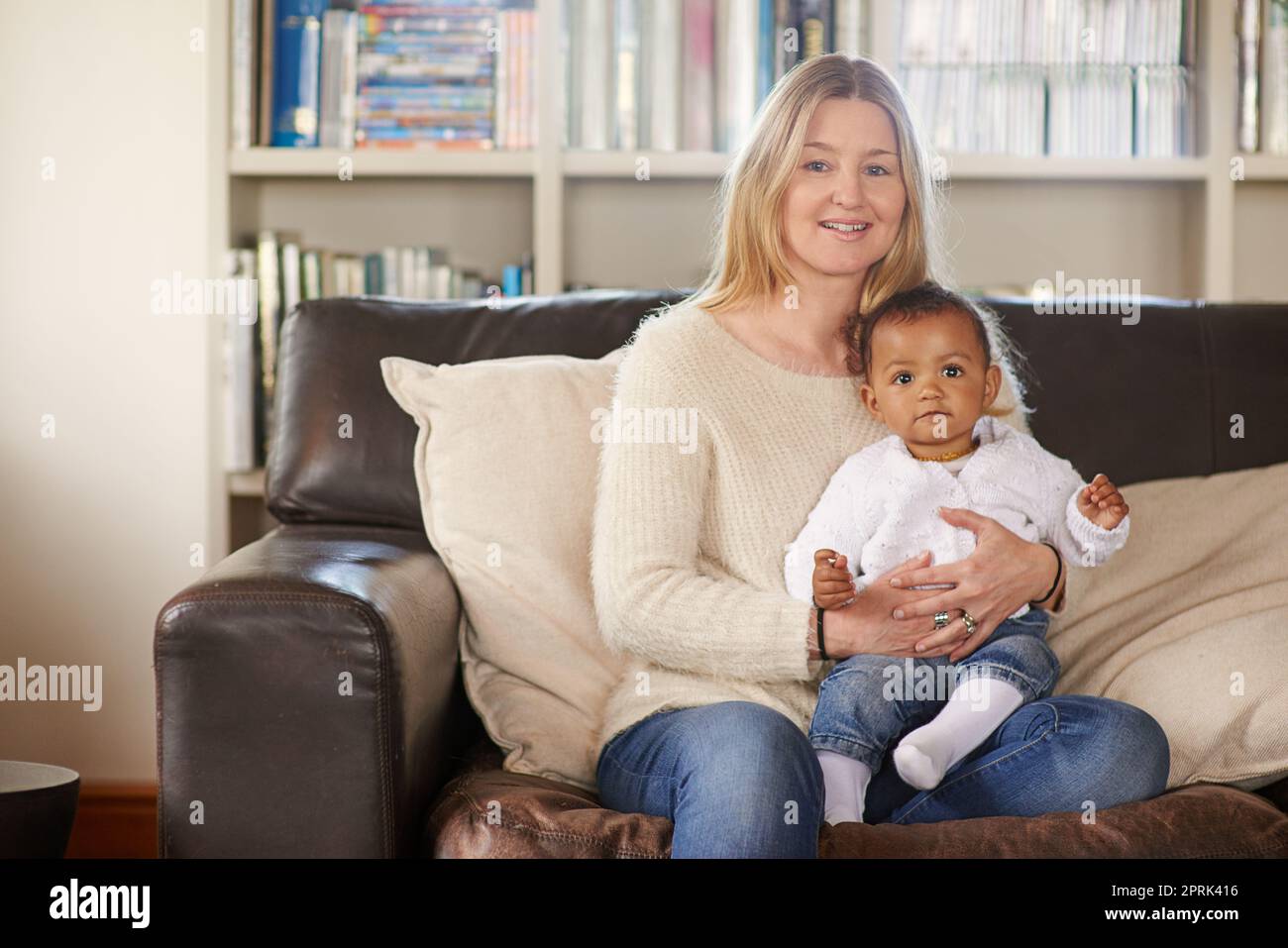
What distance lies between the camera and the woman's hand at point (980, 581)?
142 cm

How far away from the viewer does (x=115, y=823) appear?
8.34 ft

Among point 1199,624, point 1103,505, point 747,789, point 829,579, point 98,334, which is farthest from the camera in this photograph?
point 98,334

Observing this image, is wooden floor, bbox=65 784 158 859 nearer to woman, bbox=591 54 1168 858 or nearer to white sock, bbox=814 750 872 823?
woman, bbox=591 54 1168 858

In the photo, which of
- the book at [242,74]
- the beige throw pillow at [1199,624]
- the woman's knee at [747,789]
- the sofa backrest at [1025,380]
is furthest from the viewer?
the book at [242,74]

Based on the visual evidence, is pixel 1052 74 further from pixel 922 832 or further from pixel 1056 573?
pixel 922 832

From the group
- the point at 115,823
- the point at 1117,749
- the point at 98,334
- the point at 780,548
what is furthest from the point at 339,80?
the point at 1117,749

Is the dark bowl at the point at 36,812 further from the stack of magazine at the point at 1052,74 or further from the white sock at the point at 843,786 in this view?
the stack of magazine at the point at 1052,74

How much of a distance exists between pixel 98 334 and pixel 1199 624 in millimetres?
1941

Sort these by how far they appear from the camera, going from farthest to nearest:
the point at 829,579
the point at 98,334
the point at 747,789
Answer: the point at 98,334 → the point at 829,579 → the point at 747,789

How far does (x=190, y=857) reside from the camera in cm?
122

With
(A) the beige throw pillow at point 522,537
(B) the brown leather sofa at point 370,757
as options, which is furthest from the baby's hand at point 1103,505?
(A) the beige throw pillow at point 522,537

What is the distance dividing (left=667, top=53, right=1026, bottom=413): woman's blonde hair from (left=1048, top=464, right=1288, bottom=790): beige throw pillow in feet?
0.86

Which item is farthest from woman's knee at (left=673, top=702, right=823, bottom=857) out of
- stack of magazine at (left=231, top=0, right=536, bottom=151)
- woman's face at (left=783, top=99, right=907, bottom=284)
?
stack of magazine at (left=231, top=0, right=536, bottom=151)
